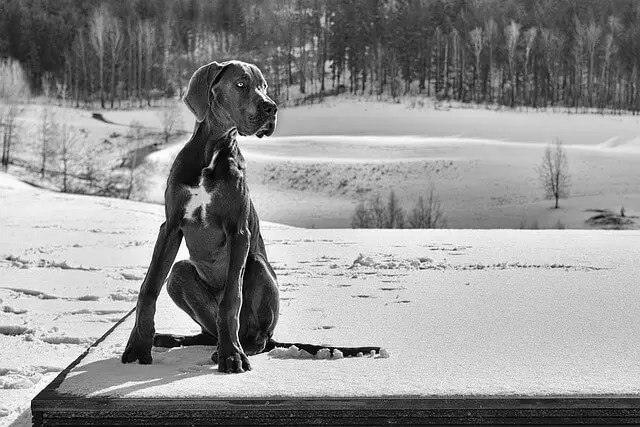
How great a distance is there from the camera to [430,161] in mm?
34969

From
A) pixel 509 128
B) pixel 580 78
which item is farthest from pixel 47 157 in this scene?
pixel 580 78

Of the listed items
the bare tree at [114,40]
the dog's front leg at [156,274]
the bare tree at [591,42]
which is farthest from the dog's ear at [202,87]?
the bare tree at [591,42]

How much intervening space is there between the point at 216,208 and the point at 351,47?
5079cm

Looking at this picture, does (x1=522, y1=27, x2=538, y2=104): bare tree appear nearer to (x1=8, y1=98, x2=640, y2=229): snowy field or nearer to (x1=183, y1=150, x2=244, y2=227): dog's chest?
(x1=8, y1=98, x2=640, y2=229): snowy field

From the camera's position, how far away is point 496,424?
2.54 meters

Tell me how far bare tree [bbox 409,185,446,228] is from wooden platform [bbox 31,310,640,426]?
23116 millimetres

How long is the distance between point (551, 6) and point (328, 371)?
5426 centimetres

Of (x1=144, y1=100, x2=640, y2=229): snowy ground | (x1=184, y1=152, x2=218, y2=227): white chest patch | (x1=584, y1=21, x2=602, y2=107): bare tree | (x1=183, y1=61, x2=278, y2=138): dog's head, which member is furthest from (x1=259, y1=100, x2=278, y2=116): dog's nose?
(x1=584, y1=21, x2=602, y2=107): bare tree

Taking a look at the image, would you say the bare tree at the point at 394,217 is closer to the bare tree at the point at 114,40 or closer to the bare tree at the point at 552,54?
the bare tree at the point at 114,40

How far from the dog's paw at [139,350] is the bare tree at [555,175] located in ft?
90.2

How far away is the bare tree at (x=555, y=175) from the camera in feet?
100

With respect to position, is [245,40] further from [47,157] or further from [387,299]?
[387,299]

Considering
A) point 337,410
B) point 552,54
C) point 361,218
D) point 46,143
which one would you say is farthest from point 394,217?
point 552,54

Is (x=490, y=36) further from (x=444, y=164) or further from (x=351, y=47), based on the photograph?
(x=444, y=164)
